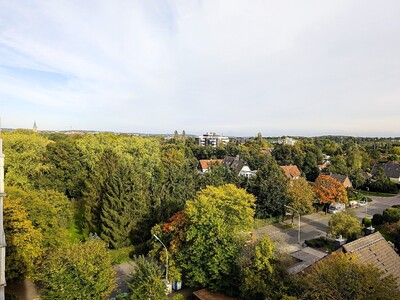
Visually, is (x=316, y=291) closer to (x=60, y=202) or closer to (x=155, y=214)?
(x=155, y=214)

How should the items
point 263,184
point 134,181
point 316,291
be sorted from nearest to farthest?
point 316,291
point 134,181
point 263,184

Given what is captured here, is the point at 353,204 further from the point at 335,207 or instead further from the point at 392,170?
the point at 392,170

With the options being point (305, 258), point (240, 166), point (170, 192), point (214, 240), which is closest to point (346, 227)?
point (305, 258)

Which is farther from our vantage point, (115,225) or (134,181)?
(134,181)

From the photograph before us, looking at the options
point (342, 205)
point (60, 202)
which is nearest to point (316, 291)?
point (60, 202)

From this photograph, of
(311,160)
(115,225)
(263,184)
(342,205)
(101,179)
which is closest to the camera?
(115,225)

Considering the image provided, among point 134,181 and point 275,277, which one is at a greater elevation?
point 134,181

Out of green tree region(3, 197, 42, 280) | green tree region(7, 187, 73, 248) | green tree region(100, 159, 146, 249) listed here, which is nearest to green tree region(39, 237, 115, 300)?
green tree region(3, 197, 42, 280)

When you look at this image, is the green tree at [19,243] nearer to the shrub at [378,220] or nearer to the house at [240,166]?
the shrub at [378,220]
